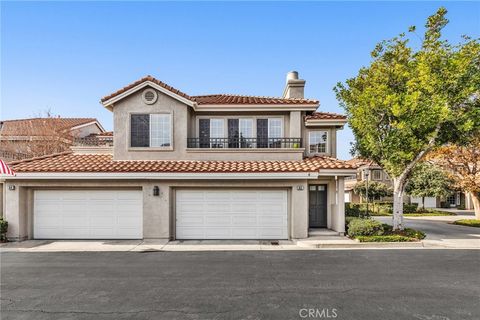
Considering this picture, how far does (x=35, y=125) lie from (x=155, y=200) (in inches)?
1022

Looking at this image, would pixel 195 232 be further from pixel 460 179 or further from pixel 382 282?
pixel 460 179

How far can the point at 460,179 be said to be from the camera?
2048 centimetres

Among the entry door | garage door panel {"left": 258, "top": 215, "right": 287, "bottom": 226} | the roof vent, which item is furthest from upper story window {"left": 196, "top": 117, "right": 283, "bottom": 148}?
garage door panel {"left": 258, "top": 215, "right": 287, "bottom": 226}

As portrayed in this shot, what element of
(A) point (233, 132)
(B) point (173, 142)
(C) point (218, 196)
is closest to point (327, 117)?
(A) point (233, 132)

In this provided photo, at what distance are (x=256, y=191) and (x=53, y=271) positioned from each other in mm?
8258

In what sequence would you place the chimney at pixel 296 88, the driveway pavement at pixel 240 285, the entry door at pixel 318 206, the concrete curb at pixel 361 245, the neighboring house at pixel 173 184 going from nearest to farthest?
the driveway pavement at pixel 240 285, the concrete curb at pixel 361 245, the neighboring house at pixel 173 184, the entry door at pixel 318 206, the chimney at pixel 296 88

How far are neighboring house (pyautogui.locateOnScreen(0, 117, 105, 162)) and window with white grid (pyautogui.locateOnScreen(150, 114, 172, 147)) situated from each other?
55.9 feet

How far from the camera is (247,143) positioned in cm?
1468

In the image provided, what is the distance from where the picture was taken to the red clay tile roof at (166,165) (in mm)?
12164

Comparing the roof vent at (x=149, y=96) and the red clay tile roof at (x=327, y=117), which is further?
Result: the red clay tile roof at (x=327, y=117)

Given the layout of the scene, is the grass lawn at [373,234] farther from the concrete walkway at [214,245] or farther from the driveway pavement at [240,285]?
the driveway pavement at [240,285]

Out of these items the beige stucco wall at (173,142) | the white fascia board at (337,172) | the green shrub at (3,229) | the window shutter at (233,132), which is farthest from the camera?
the window shutter at (233,132)

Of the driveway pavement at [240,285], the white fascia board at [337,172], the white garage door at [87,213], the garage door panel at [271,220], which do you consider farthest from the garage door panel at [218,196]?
the white fascia board at [337,172]

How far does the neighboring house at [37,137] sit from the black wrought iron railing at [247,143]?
1859 cm
